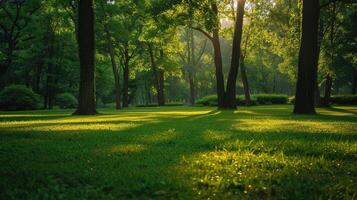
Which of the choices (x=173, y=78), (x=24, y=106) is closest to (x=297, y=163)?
(x=24, y=106)

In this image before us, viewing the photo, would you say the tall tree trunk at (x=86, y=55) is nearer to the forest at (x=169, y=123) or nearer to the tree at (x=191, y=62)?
the forest at (x=169, y=123)

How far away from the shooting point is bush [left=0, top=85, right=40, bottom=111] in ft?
115

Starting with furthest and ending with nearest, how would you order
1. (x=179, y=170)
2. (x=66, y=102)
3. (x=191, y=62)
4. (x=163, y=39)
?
1. (x=191, y=62)
2. (x=66, y=102)
3. (x=163, y=39)
4. (x=179, y=170)

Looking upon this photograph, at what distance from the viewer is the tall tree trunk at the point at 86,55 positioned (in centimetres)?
2092

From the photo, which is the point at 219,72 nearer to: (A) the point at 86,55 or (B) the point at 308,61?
(B) the point at 308,61

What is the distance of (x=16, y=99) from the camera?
35469mm

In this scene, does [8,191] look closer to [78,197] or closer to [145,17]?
[78,197]

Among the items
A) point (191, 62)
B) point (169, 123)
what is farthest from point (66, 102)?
point (169, 123)

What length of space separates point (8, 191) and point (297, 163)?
13.5ft

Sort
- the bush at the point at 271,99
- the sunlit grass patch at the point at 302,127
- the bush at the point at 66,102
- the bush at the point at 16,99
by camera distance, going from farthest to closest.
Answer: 1. the bush at the point at 271,99
2. the bush at the point at 66,102
3. the bush at the point at 16,99
4. the sunlit grass patch at the point at 302,127

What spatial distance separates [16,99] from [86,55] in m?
18.0

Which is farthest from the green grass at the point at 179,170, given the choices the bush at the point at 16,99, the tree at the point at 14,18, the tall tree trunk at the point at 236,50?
the tree at the point at 14,18

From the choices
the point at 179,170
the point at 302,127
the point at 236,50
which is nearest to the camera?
the point at 179,170

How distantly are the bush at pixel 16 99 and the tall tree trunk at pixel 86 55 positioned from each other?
17.3m
